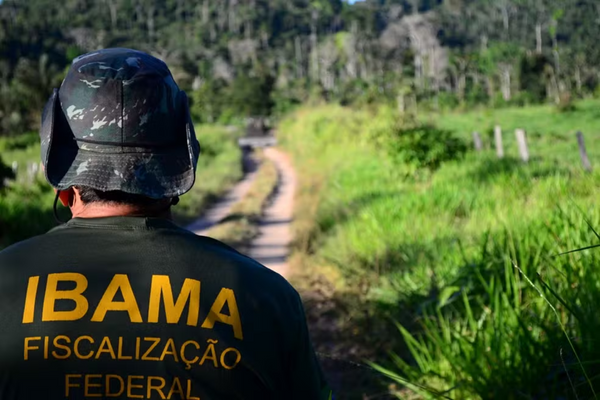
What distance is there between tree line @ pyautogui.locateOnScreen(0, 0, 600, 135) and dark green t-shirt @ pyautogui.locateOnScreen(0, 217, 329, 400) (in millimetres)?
37639

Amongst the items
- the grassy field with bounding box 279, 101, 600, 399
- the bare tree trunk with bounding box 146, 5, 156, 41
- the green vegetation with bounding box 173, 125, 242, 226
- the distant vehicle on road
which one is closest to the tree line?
the bare tree trunk with bounding box 146, 5, 156, 41

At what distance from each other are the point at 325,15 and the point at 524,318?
5321 inches

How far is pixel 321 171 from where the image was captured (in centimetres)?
1634

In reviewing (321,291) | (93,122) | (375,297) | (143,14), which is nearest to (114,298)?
(93,122)

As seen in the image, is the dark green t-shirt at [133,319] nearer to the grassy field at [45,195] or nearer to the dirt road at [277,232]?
the dirt road at [277,232]

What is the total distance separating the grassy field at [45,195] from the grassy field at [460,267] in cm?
234

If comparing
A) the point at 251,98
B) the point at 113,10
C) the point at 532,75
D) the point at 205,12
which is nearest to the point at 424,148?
the point at 251,98

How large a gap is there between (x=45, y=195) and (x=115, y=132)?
11.7 meters

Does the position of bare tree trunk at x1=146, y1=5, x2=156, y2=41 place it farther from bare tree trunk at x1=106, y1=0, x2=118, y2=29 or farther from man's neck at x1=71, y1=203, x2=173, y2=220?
man's neck at x1=71, y1=203, x2=173, y2=220

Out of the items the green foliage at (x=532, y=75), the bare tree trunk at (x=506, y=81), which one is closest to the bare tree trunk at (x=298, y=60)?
the bare tree trunk at (x=506, y=81)

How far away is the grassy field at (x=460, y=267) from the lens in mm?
2738

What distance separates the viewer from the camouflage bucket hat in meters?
1.33

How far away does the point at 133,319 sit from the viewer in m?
1.18

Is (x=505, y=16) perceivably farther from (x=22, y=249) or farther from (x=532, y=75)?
(x=22, y=249)
